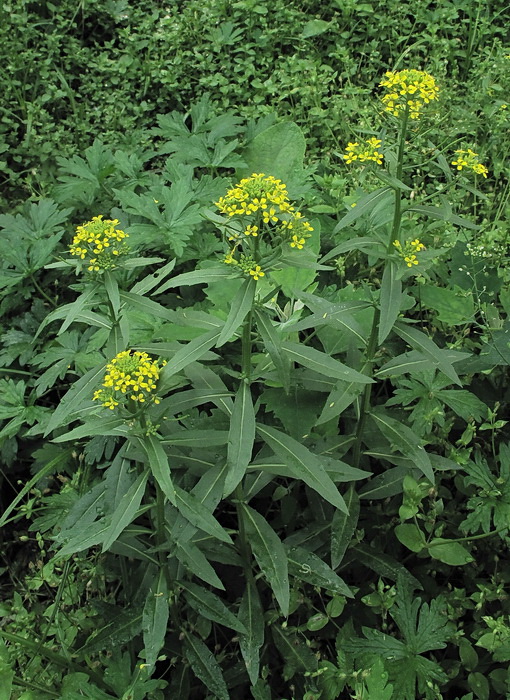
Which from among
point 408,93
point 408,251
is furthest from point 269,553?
point 408,93

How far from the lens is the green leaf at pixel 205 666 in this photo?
2.23 meters

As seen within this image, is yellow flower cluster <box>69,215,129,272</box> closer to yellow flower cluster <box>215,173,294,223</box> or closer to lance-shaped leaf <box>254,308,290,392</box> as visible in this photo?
yellow flower cluster <box>215,173,294,223</box>

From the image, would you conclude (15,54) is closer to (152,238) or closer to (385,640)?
(152,238)

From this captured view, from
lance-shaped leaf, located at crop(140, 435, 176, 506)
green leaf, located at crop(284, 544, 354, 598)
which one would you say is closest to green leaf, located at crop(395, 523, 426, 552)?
green leaf, located at crop(284, 544, 354, 598)

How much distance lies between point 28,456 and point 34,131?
7.16ft

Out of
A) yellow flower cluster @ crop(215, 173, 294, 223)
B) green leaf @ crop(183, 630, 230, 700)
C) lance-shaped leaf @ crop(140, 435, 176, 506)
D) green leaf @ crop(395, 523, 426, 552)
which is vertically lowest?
green leaf @ crop(183, 630, 230, 700)

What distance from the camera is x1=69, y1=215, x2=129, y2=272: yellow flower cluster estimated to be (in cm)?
204

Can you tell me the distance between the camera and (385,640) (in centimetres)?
223

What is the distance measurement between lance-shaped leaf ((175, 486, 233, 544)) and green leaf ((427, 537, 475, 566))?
845 mm

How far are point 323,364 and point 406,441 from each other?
444 mm

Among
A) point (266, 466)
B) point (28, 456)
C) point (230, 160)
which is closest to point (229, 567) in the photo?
point (266, 466)

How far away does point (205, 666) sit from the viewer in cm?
229

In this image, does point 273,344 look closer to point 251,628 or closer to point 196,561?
point 196,561

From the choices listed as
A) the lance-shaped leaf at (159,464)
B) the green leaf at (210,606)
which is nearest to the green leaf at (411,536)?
the green leaf at (210,606)
